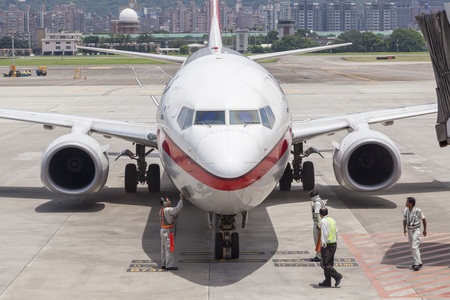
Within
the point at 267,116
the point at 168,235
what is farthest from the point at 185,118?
the point at 168,235

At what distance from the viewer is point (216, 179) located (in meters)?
14.3

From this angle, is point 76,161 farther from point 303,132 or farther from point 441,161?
point 441,161

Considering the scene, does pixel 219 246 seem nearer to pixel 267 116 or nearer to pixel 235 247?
pixel 235 247

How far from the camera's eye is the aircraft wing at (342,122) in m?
21.4

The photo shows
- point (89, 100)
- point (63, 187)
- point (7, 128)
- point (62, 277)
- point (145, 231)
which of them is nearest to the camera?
point (62, 277)

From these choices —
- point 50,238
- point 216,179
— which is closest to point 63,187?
point 50,238

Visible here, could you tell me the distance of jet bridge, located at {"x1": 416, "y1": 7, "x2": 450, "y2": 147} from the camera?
16.0 m

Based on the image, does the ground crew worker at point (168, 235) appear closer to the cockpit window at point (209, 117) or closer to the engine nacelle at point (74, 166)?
the cockpit window at point (209, 117)

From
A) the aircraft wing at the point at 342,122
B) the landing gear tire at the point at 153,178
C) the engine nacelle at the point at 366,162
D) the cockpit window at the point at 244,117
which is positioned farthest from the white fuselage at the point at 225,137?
the landing gear tire at the point at 153,178

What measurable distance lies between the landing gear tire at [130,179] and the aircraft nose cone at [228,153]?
8.84 meters

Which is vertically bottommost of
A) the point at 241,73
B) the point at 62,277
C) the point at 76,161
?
the point at 62,277

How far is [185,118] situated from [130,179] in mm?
7854

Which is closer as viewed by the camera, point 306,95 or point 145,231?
point 145,231

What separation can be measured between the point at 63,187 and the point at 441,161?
15.4 metres
